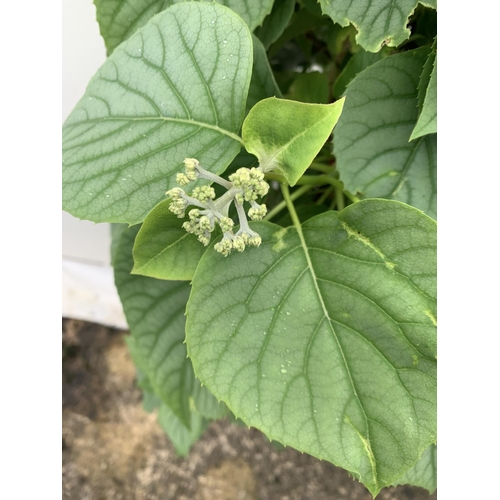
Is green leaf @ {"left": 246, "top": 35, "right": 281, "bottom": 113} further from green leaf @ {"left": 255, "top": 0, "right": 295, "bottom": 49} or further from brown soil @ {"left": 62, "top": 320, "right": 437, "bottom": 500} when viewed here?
brown soil @ {"left": 62, "top": 320, "right": 437, "bottom": 500}

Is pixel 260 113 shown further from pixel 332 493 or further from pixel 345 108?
pixel 332 493

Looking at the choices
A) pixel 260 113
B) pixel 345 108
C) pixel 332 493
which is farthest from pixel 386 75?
pixel 332 493

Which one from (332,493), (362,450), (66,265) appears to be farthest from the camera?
(66,265)

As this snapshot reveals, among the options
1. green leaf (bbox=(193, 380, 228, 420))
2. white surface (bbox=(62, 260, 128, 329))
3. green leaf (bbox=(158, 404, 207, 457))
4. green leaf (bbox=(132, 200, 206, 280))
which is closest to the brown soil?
white surface (bbox=(62, 260, 128, 329))

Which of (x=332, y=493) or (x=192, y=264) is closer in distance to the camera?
(x=192, y=264)

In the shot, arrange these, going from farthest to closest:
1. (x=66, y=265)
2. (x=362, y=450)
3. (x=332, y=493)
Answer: (x=66, y=265) → (x=332, y=493) → (x=362, y=450)

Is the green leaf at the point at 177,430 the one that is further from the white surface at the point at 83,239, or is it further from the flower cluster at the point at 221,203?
the flower cluster at the point at 221,203

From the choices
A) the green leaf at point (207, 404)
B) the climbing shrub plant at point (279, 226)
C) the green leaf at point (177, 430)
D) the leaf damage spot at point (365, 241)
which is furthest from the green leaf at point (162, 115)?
the green leaf at point (177, 430)

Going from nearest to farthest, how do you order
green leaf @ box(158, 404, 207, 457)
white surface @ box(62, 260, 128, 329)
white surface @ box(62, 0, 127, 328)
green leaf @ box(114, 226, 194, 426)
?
green leaf @ box(114, 226, 194, 426)
white surface @ box(62, 0, 127, 328)
green leaf @ box(158, 404, 207, 457)
white surface @ box(62, 260, 128, 329)
